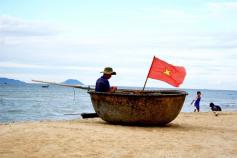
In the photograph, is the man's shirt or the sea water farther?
the sea water

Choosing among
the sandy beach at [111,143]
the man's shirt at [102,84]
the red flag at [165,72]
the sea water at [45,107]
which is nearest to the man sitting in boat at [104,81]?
the man's shirt at [102,84]

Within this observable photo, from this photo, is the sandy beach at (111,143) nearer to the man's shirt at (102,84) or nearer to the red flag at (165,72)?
the man's shirt at (102,84)

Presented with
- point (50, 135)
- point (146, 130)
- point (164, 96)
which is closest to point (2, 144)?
point (50, 135)

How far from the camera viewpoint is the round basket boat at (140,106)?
959 cm

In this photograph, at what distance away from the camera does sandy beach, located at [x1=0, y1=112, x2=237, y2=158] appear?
251 inches

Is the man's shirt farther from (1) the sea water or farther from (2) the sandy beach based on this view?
(1) the sea water

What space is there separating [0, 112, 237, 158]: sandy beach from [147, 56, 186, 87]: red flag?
1.85 meters

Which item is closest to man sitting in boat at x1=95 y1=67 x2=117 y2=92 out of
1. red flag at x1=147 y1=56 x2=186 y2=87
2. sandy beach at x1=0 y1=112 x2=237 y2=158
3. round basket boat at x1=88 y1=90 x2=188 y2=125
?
round basket boat at x1=88 y1=90 x2=188 y2=125

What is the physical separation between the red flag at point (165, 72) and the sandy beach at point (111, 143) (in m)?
1.85

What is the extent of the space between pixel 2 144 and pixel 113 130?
2.91 m

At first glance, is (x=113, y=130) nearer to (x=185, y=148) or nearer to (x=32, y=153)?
(x=185, y=148)

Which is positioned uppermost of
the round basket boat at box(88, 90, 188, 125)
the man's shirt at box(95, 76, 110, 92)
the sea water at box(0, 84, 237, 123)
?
the man's shirt at box(95, 76, 110, 92)

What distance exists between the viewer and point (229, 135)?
30.0 ft

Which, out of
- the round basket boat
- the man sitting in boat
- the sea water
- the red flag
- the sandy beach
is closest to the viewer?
the sandy beach
